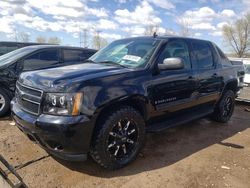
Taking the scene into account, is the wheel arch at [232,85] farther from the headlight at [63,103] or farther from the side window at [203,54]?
the headlight at [63,103]

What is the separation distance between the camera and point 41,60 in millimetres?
6582

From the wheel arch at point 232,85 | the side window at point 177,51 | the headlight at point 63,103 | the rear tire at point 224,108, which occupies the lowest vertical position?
the rear tire at point 224,108

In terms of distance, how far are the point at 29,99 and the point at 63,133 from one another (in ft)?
2.54

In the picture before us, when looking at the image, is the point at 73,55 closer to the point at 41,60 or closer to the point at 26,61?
the point at 41,60

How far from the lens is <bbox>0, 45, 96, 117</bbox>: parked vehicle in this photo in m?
5.91

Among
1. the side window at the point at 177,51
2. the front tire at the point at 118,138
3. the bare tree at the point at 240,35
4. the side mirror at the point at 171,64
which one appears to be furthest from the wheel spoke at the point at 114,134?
the bare tree at the point at 240,35

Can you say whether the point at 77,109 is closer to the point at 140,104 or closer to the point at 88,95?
the point at 88,95

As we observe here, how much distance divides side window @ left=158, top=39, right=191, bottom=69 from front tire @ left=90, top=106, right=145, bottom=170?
1100mm

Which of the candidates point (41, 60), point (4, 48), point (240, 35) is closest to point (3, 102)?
point (41, 60)

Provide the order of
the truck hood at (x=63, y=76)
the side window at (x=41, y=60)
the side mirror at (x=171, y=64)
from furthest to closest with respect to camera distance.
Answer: the side window at (x=41, y=60), the side mirror at (x=171, y=64), the truck hood at (x=63, y=76)

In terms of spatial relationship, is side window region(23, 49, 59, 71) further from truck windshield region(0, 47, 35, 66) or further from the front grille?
the front grille

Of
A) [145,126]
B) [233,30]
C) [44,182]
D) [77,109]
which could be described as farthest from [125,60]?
[233,30]

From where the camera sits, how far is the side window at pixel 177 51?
4430mm

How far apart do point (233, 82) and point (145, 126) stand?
3.20 metres
